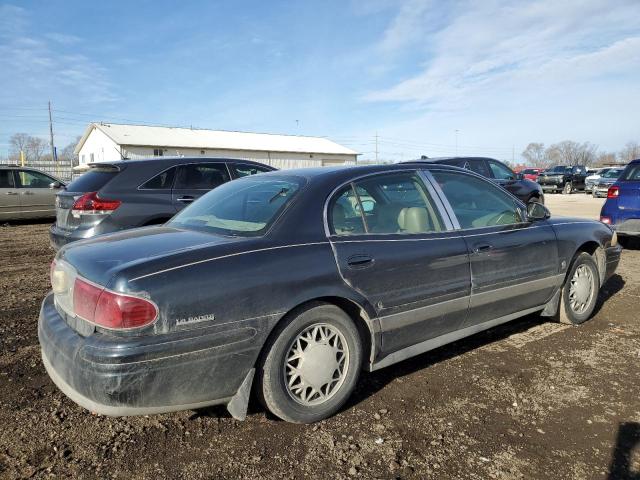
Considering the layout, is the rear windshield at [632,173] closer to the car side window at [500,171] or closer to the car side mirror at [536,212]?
the car side window at [500,171]

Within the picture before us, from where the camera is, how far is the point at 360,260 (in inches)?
122

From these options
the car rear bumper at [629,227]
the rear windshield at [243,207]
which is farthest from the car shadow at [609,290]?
the rear windshield at [243,207]

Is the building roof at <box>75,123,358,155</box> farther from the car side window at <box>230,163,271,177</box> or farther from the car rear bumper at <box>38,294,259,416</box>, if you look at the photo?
the car rear bumper at <box>38,294,259,416</box>

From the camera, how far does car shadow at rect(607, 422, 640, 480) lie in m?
2.47

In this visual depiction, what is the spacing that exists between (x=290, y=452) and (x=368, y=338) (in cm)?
87

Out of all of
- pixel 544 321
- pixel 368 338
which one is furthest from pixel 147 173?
pixel 544 321

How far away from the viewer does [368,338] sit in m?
3.21

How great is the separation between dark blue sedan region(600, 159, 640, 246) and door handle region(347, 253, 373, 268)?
6.90 metres

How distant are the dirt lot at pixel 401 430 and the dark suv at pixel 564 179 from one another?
27066 millimetres

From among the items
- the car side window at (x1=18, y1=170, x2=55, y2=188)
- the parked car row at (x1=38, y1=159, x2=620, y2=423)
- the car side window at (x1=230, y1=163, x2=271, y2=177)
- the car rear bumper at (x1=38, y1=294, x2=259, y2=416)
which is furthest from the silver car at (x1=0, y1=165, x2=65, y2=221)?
the car rear bumper at (x1=38, y1=294, x2=259, y2=416)

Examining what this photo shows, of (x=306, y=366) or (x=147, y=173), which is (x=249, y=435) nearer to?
(x=306, y=366)

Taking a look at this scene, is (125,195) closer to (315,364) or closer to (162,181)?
(162,181)

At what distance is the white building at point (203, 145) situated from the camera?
42031mm

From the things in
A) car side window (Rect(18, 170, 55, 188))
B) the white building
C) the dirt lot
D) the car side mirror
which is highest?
the white building
